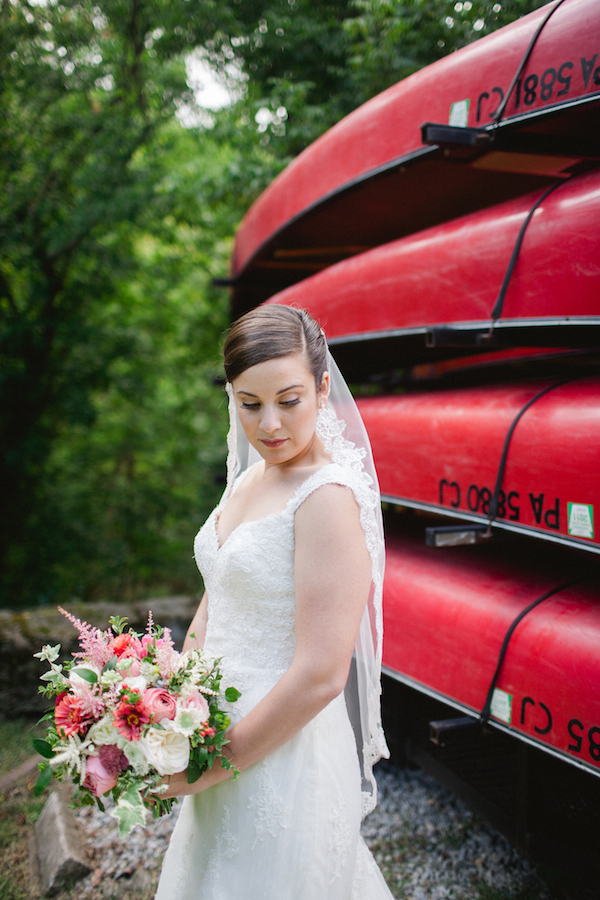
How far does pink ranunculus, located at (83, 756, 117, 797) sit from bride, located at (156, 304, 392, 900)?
0.20 metres

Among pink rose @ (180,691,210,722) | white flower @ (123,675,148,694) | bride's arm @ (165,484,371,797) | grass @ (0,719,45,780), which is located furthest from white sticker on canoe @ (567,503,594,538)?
grass @ (0,719,45,780)

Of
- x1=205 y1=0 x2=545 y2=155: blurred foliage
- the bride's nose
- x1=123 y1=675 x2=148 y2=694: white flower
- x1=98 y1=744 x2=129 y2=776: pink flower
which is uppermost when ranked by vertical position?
x1=205 y1=0 x2=545 y2=155: blurred foliage

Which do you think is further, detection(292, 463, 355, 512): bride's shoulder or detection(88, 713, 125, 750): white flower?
detection(292, 463, 355, 512): bride's shoulder

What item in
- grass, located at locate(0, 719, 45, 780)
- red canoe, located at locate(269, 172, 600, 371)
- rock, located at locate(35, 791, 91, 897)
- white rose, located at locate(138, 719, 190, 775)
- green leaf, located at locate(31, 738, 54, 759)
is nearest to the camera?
white rose, located at locate(138, 719, 190, 775)

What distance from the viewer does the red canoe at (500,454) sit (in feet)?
6.69

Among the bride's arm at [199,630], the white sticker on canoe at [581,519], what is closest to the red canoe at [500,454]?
the white sticker on canoe at [581,519]

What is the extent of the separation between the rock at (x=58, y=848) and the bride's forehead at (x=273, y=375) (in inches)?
88.7

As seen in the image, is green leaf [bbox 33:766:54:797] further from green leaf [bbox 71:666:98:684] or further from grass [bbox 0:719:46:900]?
grass [bbox 0:719:46:900]

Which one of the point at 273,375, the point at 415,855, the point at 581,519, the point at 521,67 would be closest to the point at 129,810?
the point at 273,375

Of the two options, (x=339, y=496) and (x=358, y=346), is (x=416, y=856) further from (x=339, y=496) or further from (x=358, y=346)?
(x=358, y=346)

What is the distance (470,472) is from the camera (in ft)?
8.15

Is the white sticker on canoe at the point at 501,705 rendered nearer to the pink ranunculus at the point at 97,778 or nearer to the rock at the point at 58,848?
the pink ranunculus at the point at 97,778

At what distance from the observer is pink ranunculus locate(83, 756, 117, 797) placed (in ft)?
4.04

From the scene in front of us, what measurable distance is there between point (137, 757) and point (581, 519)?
62.0 inches
